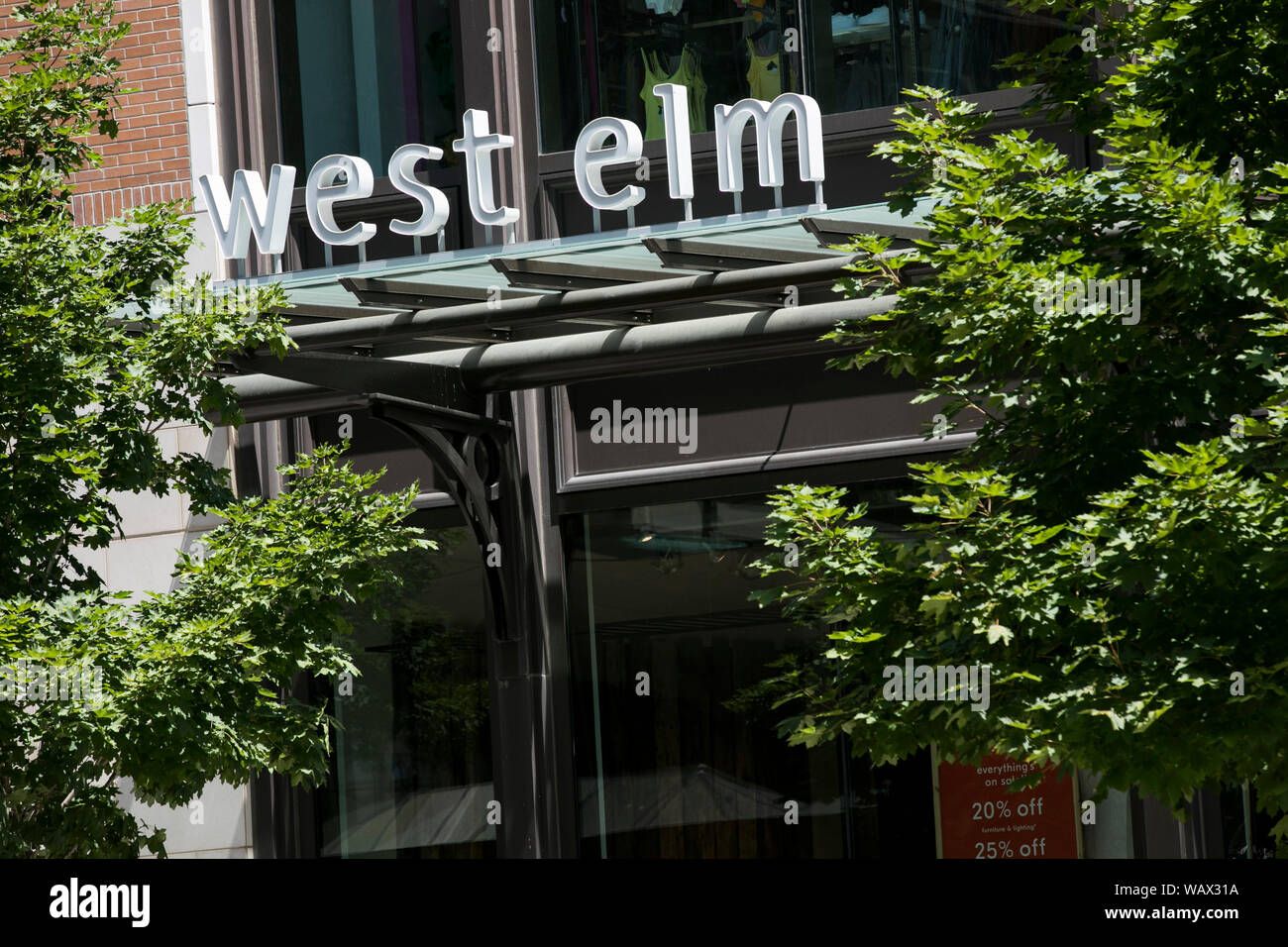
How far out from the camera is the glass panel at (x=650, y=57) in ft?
41.0

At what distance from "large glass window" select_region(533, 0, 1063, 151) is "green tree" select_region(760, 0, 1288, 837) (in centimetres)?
518

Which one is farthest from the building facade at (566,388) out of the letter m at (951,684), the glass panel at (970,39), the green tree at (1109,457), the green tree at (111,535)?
the letter m at (951,684)

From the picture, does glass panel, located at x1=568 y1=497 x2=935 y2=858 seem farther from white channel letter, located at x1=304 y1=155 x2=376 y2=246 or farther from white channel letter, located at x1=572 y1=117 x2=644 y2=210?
white channel letter, located at x1=304 y1=155 x2=376 y2=246

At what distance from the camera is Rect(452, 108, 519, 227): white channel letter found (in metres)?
11.7

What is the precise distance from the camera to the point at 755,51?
1250cm

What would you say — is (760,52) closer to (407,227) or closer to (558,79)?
(558,79)

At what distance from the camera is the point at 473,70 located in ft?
42.6

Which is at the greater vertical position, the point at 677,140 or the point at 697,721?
the point at 677,140

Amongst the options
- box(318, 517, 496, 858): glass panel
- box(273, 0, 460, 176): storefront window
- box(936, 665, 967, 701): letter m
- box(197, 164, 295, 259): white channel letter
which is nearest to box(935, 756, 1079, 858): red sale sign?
box(318, 517, 496, 858): glass panel

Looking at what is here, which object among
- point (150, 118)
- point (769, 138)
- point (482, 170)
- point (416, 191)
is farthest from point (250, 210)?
point (769, 138)

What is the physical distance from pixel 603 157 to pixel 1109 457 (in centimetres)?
593
